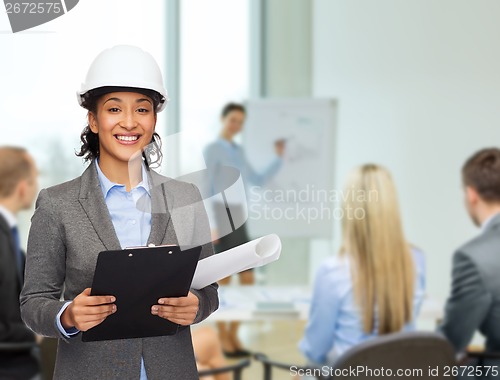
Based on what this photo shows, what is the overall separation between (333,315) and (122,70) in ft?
5.53

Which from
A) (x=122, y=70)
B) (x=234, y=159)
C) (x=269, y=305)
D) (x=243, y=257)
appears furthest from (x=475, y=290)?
(x=234, y=159)

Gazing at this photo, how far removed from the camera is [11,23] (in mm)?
2332

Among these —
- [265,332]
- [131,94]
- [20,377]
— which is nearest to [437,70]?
[265,332]

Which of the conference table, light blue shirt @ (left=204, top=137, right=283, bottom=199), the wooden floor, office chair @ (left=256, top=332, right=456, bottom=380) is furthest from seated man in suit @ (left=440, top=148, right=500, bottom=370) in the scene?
light blue shirt @ (left=204, top=137, right=283, bottom=199)

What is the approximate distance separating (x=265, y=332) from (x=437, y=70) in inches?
95.8

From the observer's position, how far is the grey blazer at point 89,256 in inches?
53.0

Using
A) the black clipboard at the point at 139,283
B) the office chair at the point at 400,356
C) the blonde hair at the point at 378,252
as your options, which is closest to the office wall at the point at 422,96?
the blonde hair at the point at 378,252

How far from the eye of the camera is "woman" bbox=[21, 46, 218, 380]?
135cm

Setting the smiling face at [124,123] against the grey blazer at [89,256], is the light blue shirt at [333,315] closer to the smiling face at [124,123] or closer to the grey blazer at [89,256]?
the grey blazer at [89,256]

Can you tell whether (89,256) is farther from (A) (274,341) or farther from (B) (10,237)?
(A) (274,341)

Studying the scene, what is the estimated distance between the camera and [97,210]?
4.56ft

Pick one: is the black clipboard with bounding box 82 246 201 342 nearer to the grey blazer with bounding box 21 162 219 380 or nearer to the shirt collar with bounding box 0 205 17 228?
the grey blazer with bounding box 21 162 219 380

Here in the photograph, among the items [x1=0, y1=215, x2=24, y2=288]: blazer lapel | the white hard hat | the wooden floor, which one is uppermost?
the white hard hat

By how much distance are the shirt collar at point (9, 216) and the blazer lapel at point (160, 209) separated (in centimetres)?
177
